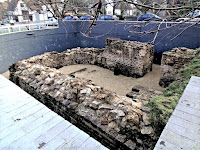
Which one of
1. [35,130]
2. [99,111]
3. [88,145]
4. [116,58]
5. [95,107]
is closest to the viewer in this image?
[88,145]

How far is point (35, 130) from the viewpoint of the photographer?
7.01 feet

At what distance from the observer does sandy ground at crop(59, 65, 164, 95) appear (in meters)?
7.53

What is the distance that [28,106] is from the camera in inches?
106

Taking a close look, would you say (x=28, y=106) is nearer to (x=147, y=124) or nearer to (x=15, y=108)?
(x=15, y=108)

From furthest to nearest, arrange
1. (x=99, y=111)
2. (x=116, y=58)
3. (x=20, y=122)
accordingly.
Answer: (x=116, y=58)
(x=99, y=111)
(x=20, y=122)

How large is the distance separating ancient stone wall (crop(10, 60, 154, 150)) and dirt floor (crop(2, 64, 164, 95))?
9.41 ft

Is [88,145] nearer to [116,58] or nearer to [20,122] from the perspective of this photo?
[20,122]

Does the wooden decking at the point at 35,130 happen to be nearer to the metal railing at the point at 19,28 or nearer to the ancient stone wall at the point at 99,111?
the ancient stone wall at the point at 99,111

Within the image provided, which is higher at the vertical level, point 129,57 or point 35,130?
point 35,130

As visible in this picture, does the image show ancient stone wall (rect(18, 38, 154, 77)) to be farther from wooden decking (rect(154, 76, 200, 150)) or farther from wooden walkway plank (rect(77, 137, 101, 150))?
wooden walkway plank (rect(77, 137, 101, 150))

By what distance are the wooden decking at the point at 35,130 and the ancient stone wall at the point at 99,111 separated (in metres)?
1.31

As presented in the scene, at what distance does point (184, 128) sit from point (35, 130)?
211cm

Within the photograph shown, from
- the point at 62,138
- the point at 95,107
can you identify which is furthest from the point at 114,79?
the point at 62,138

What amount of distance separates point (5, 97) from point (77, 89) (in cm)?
200
